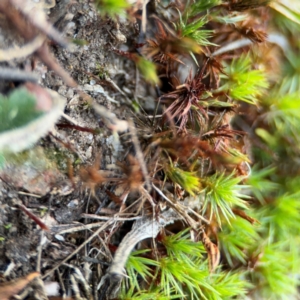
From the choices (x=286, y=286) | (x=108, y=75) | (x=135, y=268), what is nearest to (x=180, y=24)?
(x=108, y=75)

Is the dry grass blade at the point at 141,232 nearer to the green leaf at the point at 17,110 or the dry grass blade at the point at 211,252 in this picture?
the dry grass blade at the point at 211,252

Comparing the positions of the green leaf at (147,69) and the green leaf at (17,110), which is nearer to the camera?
the green leaf at (17,110)

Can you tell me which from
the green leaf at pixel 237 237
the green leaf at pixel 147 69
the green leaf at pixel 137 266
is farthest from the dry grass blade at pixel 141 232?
the green leaf at pixel 147 69

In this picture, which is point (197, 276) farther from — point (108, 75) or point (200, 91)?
point (108, 75)

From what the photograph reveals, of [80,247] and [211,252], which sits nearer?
[80,247]

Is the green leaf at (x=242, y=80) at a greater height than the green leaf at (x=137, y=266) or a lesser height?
greater

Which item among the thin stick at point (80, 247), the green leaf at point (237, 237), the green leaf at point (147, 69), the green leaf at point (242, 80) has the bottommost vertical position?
the green leaf at point (237, 237)

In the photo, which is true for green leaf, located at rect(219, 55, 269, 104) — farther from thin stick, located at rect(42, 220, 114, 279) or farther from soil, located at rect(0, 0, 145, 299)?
thin stick, located at rect(42, 220, 114, 279)

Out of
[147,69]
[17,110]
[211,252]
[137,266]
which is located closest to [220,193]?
[211,252]

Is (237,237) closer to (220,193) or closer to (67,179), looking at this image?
(220,193)
